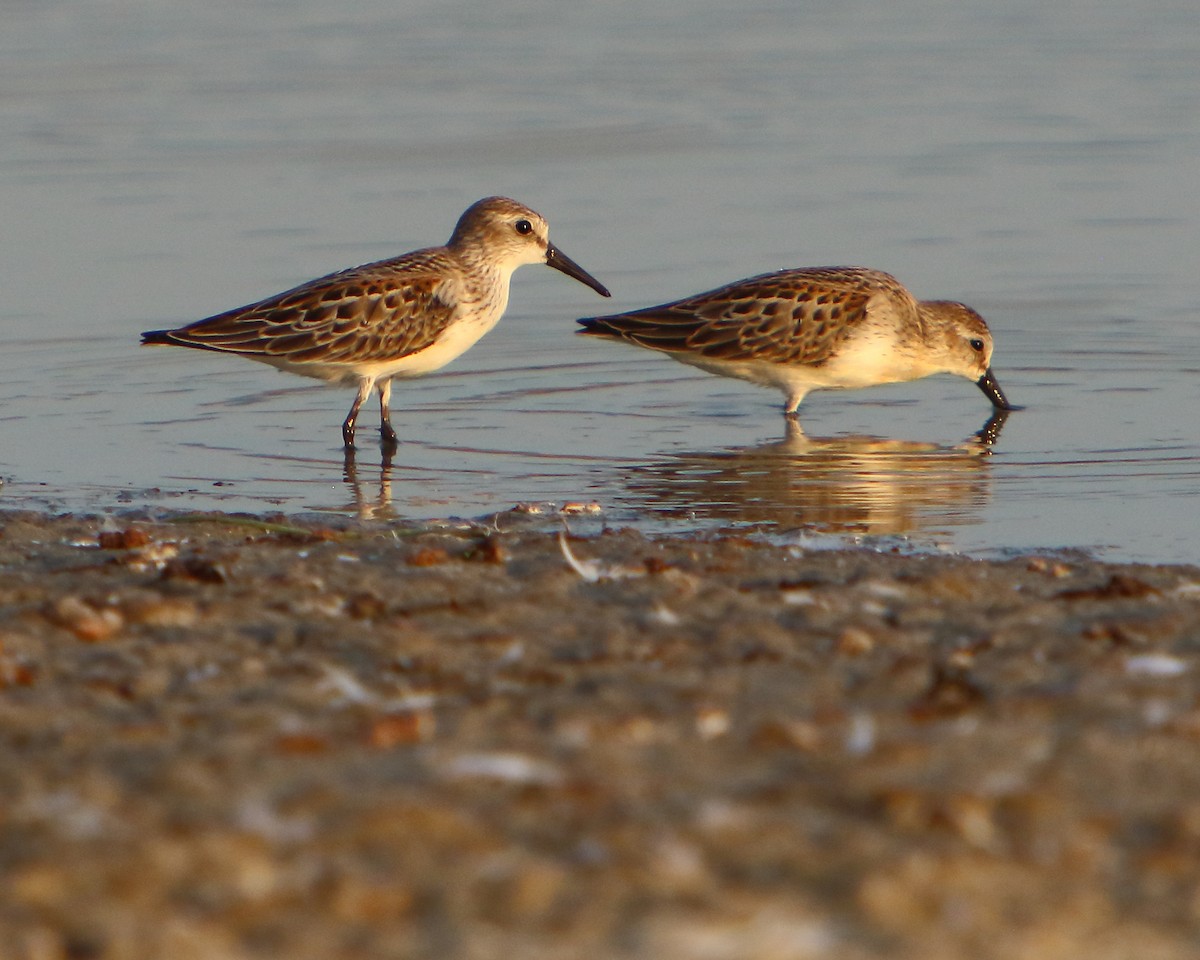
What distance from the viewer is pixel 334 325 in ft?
32.5

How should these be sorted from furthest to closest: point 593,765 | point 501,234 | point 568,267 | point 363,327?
Result: point 568,267
point 501,234
point 363,327
point 593,765

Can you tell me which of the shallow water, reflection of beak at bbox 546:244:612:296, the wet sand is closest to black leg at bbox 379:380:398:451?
the shallow water

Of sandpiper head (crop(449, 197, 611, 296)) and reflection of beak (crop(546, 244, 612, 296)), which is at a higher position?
sandpiper head (crop(449, 197, 611, 296))

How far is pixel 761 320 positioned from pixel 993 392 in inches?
52.0

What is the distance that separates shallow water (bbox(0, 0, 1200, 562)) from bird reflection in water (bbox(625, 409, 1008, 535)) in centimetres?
3

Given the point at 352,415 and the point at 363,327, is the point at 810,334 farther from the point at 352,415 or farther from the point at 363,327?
the point at 352,415

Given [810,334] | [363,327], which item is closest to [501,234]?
[363,327]

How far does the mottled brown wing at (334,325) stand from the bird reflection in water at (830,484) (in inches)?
63.8

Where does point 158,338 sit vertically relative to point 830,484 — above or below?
above

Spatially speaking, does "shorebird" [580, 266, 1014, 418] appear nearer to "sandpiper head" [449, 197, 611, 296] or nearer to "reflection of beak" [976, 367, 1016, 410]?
"reflection of beak" [976, 367, 1016, 410]

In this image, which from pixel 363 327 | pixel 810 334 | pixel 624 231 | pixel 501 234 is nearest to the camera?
pixel 363 327

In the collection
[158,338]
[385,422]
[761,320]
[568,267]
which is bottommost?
[385,422]

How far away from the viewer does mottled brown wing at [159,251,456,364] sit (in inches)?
389

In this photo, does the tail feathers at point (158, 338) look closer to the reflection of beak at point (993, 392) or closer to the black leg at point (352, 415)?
the black leg at point (352, 415)
